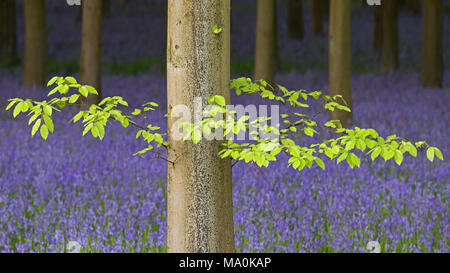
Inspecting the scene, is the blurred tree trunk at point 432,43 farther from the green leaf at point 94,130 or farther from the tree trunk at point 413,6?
the tree trunk at point 413,6

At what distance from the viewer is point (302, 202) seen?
692 centimetres

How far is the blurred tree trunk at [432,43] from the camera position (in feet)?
54.1

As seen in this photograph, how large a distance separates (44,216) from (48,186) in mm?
1010

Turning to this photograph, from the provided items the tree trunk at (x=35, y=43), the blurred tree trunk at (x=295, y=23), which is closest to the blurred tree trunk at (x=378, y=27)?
the blurred tree trunk at (x=295, y=23)

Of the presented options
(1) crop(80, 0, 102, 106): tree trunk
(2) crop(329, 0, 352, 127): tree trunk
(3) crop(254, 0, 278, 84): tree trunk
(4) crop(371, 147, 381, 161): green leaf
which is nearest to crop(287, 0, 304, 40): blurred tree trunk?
(3) crop(254, 0, 278, 84): tree trunk

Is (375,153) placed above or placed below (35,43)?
below

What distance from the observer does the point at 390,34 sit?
1917 centimetres

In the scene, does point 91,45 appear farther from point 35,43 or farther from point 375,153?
point 375,153

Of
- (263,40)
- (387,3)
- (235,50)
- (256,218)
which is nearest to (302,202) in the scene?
(256,218)

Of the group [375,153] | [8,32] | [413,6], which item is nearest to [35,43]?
[8,32]

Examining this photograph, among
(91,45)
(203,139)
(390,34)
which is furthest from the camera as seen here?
(390,34)

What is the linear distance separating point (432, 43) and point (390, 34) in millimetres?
2532

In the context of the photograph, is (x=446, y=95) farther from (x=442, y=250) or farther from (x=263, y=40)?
(x=442, y=250)

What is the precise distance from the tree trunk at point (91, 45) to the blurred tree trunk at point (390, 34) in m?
8.92
